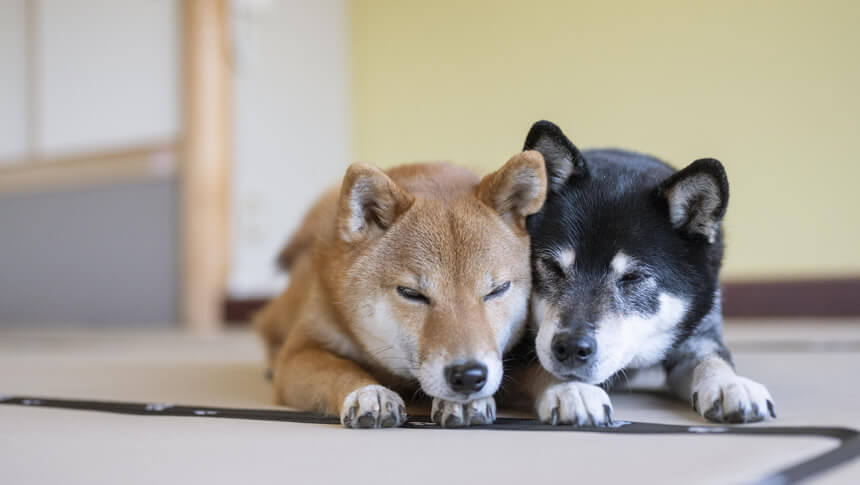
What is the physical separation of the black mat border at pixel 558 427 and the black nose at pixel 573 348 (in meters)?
0.14

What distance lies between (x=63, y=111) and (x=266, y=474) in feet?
16.9

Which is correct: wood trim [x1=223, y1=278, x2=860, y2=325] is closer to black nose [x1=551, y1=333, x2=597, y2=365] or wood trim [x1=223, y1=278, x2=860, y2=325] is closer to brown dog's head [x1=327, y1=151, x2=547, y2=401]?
brown dog's head [x1=327, y1=151, x2=547, y2=401]

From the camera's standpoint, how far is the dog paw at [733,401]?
1365mm

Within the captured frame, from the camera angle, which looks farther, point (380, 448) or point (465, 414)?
point (465, 414)

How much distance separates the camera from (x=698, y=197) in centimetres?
158

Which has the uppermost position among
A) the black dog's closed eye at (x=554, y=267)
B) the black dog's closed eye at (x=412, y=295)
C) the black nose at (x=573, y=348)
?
the black dog's closed eye at (x=554, y=267)

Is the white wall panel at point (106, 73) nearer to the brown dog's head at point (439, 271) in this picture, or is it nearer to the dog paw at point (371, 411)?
the brown dog's head at point (439, 271)

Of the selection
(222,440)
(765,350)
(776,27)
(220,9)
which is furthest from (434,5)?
(222,440)

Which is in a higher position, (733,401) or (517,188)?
(517,188)

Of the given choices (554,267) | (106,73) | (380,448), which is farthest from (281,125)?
(380,448)

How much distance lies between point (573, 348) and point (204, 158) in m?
4.06

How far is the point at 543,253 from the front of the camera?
1655mm

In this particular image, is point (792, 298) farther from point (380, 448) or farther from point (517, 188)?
point (380, 448)

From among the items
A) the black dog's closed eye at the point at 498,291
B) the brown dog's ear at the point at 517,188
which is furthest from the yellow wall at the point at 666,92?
the black dog's closed eye at the point at 498,291
